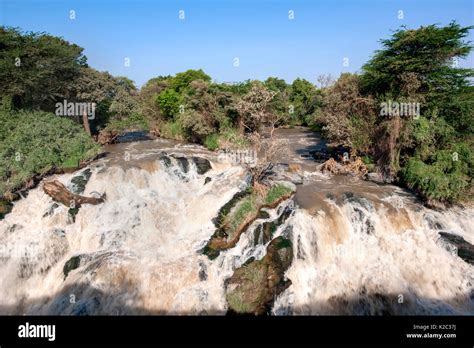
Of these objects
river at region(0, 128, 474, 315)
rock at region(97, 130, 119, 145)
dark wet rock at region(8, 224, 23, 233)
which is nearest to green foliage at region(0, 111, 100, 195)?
river at region(0, 128, 474, 315)

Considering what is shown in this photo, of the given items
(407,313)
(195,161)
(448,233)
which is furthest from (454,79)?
(195,161)

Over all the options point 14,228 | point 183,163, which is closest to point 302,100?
point 183,163

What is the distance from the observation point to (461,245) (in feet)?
37.9

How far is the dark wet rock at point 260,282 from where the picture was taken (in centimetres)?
1016

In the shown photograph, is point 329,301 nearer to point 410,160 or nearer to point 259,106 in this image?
point 410,160

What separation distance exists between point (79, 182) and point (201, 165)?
19.7 ft

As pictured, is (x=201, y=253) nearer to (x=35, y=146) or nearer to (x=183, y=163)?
(x=183, y=163)

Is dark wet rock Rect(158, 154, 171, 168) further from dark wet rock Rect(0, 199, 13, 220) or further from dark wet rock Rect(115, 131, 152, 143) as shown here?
dark wet rock Rect(115, 131, 152, 143)

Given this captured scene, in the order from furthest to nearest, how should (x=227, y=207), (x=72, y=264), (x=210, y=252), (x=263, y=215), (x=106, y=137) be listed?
(x=106, y=137)
(x=227, y=207)
(x=263, y=215)
(x=210, y=252)
(x=72, y=264)

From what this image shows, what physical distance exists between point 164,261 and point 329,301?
5656 mm

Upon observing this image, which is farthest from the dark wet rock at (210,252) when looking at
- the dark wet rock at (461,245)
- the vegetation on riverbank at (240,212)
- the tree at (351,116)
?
the tree at (351,116)

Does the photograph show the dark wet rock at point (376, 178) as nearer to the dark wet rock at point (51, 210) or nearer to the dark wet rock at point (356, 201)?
the dark wet rock at point (356, 201)

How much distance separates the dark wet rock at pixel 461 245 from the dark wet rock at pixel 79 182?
14.8 m
